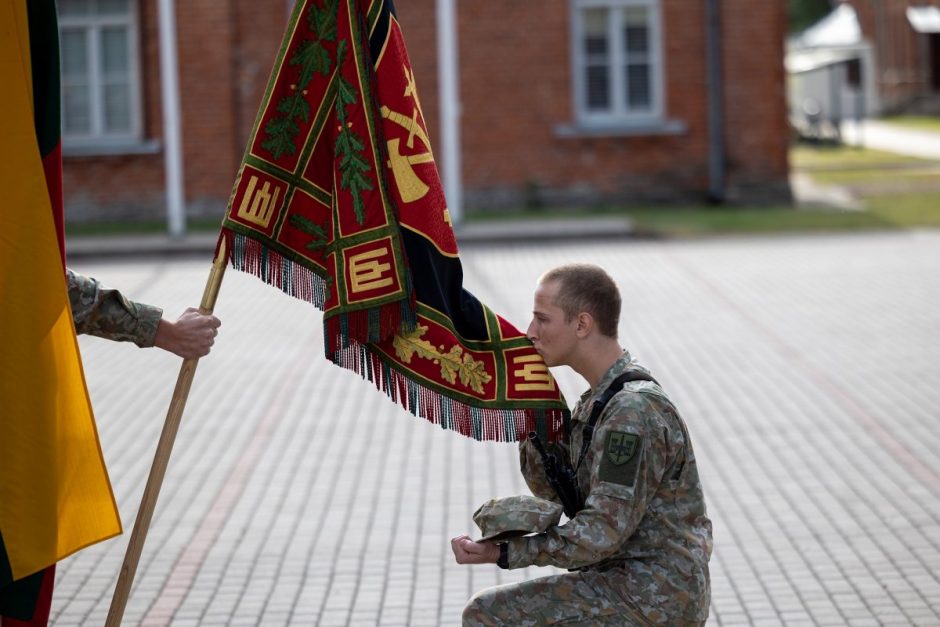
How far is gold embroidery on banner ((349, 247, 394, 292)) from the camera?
4.03 meters

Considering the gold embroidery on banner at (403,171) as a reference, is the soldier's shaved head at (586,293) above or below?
below

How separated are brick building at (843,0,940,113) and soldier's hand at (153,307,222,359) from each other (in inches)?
2023

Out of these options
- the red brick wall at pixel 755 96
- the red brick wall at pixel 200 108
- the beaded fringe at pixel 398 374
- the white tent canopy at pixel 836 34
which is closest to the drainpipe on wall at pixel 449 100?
the red brick wall at pixel 200 108

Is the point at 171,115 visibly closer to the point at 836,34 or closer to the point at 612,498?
the point at 612,498

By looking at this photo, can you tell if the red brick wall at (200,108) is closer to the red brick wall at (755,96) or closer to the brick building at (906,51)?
the red brick wall at (755,96)

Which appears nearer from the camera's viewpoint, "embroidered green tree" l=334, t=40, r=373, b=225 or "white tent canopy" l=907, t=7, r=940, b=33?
"embroidered green tree" l=334, t=40, r=373, b=225

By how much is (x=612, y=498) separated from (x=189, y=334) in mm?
1349

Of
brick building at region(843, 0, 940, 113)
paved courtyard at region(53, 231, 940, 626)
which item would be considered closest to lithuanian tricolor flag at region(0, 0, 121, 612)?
paved courtyard at region(53, 231, 940, 626)

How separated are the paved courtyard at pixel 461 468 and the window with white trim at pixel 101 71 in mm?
9040

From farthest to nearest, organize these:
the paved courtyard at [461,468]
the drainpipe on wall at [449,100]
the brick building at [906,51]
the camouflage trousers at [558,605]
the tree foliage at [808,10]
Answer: the tree foliage at [808,10]
the brick building at [906,51]
the drainpipe on wall at [449,100]
the paved courtyard at [461,468]
the camouflage trousers at [558,605]

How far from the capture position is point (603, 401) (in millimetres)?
3791

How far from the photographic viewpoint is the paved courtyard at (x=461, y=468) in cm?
610

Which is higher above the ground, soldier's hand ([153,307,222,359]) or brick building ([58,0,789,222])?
brick building ([58,0,789,222])

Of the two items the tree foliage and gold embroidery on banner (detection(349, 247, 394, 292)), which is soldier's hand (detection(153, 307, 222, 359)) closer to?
gold embroidery on banner (detection(349, 247, 394, 292))
